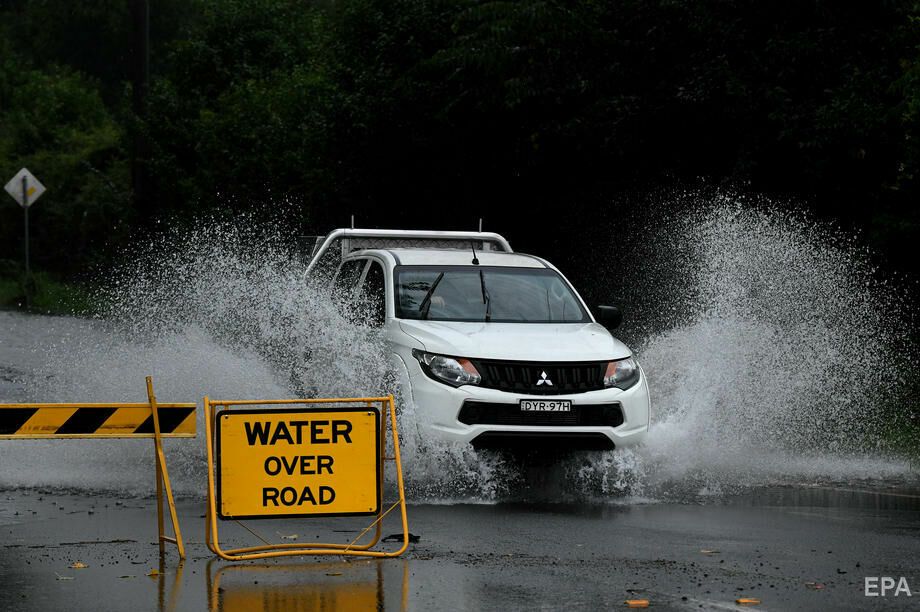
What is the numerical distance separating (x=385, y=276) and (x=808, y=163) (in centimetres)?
849

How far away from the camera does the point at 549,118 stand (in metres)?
24.0

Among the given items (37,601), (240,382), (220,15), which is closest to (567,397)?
(240,382)

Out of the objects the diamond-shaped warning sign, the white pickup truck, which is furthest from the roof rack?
the diamond-shaped warning sign

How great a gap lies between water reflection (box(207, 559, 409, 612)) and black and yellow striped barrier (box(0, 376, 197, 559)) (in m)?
0.56

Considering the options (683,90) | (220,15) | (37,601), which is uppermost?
(220,15)

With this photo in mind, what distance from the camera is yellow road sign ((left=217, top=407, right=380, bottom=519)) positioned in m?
8.79

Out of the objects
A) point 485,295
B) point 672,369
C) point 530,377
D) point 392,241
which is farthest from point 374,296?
point 672,369

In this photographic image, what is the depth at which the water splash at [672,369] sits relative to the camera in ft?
39.9

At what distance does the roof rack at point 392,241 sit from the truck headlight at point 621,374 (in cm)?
342

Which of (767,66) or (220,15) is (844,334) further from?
(220,15)

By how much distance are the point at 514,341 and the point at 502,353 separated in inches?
10.8

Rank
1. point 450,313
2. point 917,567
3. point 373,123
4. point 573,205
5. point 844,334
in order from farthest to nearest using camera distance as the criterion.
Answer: point 373,123
point 573,205
point 844,334
point 450,313
point 917,567

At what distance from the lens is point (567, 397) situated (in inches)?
462

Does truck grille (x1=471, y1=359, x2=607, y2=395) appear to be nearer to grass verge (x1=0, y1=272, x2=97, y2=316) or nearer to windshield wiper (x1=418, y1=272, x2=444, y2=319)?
windshield wiper (x1=418, y1=272, x2=444, y2=319)
